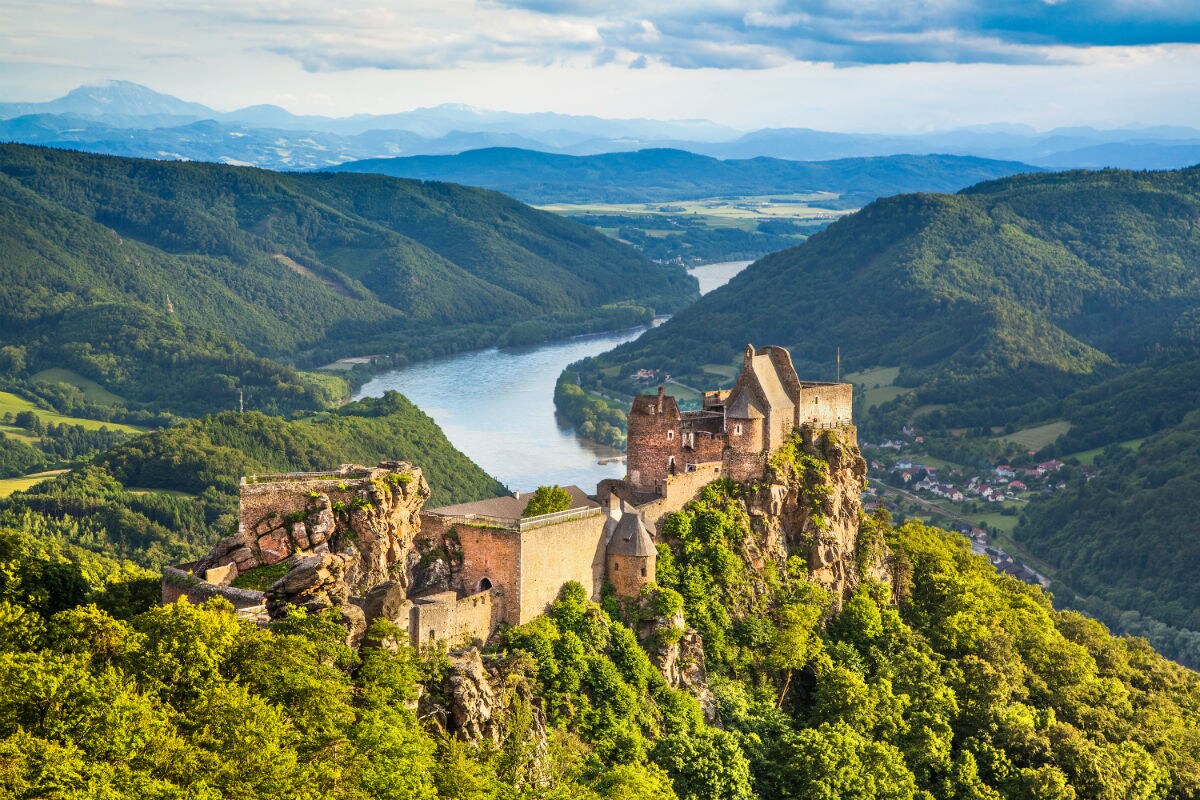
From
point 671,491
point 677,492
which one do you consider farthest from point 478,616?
point 677,492

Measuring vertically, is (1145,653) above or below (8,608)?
below

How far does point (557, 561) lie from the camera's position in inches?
2302

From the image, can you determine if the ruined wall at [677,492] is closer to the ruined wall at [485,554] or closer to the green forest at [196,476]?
the ruined wall at [485,554]

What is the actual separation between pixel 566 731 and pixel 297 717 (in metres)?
12.6

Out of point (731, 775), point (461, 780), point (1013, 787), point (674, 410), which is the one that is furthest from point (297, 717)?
point (1013, 787)

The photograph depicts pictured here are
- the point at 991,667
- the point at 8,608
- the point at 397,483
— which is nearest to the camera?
the point at 8,608

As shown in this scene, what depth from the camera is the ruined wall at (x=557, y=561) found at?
56938mm

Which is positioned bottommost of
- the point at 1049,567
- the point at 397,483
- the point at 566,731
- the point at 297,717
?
the point at 1049,567

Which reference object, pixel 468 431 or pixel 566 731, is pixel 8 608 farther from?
pixel 468 431

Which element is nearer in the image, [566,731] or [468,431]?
[566,731]

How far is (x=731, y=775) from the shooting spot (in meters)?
58.0

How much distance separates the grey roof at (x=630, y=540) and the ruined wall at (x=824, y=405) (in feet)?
50.9

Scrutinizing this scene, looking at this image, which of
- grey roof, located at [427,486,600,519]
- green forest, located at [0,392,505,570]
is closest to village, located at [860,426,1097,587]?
green forest, located at [0,392,505,570]

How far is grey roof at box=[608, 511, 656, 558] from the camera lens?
61.0 m
